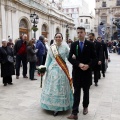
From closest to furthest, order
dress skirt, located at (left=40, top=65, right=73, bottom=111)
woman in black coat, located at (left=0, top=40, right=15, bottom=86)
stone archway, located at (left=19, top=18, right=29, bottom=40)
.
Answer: dress skirt, located at (left=40, top=65, right=73, bottom=111) < woman in black coat, located at (left=0, top=40, right=15, bottom=86) < stone archway, located at (left=19, top=18, right=29, bottom=40)

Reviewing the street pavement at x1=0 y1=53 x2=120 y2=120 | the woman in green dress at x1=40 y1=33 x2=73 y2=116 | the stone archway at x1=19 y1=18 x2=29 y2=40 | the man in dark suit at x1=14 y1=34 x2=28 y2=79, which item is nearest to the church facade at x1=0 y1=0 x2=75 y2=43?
the stone archway at x1=19 y1=18 x2=29 y2=40

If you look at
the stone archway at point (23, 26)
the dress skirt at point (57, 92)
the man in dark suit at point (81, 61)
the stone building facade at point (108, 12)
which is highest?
the stone building facade at point (108, 12)

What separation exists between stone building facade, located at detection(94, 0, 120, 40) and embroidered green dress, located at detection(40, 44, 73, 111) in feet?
163

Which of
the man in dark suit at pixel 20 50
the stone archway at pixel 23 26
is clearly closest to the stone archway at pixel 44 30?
the stone archway at pixel 23 26

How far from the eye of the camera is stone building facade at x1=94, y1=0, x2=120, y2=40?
53.4 metres

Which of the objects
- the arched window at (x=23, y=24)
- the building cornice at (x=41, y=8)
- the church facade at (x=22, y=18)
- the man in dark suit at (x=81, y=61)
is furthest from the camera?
the arched window at (x=23, y=24)

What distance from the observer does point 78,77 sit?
4.31m

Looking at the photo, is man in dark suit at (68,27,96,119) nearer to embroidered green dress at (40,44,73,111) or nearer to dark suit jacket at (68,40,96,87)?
dark suit jacket at (68,40,96,87)

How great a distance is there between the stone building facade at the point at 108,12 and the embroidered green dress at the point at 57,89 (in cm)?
4973

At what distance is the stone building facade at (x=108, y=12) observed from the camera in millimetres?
53438

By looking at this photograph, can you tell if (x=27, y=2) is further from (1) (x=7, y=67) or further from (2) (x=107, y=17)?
(2) (x=107, y=17)

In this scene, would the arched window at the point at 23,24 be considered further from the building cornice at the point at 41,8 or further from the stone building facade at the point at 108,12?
the stone building facade at the point at 108,12

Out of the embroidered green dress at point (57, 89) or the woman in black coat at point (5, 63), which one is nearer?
the embroidered green dress at point (57, 89)

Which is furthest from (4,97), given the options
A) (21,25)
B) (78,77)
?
(21,25)
